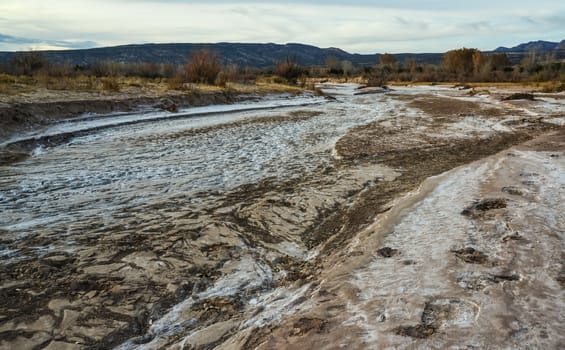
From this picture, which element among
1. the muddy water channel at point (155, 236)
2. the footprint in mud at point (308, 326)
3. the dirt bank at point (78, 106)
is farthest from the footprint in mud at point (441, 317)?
the dirt bank at point (78, 106)

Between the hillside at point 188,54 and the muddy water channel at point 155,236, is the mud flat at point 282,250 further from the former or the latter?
the hillside at point 188,54

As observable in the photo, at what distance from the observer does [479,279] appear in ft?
13.0

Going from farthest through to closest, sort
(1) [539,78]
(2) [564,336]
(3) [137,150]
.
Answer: (1) [539,78] → (3) [137,150] → (2) [564,336]

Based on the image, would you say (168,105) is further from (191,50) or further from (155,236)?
(191,50)

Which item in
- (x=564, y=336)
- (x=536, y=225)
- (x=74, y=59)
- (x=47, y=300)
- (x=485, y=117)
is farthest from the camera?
(x=74, y=59)

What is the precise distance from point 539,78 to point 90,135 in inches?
1931

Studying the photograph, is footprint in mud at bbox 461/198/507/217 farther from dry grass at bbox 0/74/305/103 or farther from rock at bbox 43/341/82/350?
dry grass at bbox 0/74/305/103

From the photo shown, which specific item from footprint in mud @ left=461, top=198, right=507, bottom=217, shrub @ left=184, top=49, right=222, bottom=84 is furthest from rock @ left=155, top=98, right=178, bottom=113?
footprint in mud @ left=461, top=198, right=507, bottom=217

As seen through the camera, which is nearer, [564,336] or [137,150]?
[564,336]

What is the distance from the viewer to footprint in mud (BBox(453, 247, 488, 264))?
14.5ft

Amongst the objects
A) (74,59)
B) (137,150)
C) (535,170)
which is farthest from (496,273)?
(74,59)

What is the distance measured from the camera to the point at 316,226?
6.11 meters

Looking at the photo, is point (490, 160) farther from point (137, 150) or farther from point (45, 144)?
point (45, 144)

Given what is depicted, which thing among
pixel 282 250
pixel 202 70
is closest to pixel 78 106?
pixel 202 70
